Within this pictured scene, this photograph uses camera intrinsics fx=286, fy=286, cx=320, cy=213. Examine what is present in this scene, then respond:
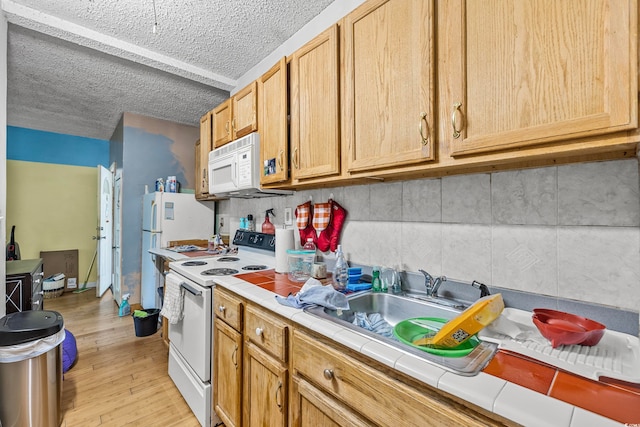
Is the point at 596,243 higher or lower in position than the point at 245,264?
higher

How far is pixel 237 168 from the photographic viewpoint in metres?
2.10

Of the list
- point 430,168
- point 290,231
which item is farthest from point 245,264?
point 430,168

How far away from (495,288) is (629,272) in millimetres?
386

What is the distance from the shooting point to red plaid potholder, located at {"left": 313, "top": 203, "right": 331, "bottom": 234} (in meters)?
1.80

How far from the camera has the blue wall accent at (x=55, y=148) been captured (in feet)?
13.6

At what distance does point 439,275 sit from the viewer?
4.35 ft

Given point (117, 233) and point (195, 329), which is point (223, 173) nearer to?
point (195, 329)

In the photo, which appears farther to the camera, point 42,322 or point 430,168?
point 42,322

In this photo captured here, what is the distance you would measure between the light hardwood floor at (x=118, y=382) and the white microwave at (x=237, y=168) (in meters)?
1.50

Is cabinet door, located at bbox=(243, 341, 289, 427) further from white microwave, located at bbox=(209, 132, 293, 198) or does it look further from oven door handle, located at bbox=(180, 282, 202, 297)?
white microwave, located at bbox=(209, 132, 293, 198)

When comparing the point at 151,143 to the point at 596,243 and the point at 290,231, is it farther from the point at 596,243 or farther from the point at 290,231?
the point at 596,243

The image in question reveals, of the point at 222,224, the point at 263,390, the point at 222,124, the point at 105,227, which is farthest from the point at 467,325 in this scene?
the point at 105,227

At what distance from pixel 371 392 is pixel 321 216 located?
1.12m

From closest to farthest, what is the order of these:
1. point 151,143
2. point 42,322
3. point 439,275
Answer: point 439,275
point 42,322
point 151,143
